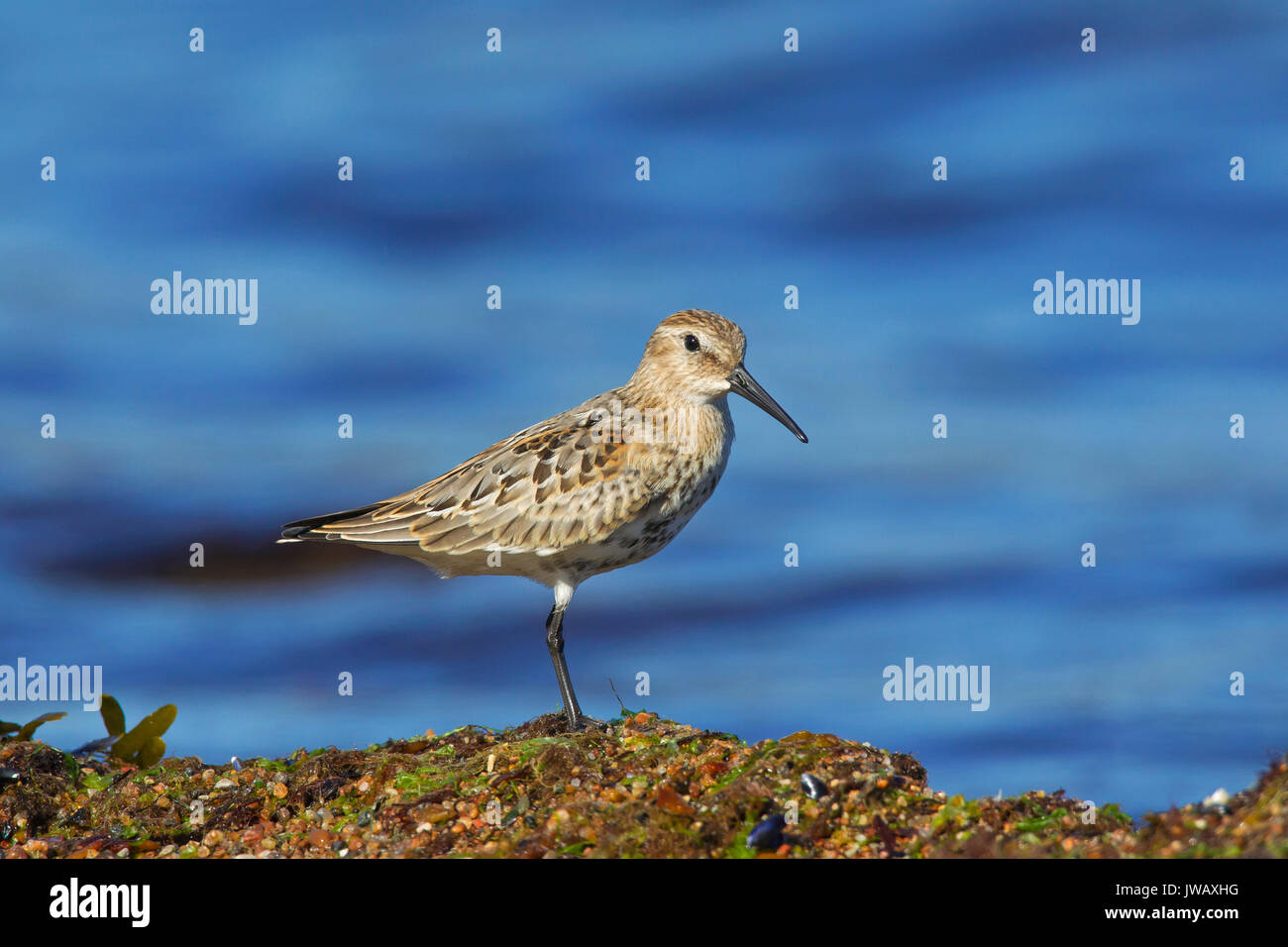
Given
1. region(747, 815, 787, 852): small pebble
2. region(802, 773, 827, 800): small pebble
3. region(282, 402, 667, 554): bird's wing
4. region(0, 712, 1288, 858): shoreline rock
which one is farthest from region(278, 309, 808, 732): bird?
region(747, 815, 787, 852): small pebble

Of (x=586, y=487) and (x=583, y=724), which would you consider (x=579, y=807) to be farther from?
(x=586, y=487)

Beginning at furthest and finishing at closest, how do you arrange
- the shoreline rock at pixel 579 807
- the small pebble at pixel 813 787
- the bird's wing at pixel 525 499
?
1. the bird's wing at pixel 525 499
2. the small pebble at pixel 813 787
3. the shoreline rock at pixel 579 807

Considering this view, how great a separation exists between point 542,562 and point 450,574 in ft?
3.49

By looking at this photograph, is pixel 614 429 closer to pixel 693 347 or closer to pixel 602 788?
pixel 693 347

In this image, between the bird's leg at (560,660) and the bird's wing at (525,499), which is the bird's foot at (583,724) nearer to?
the bird's leg at (560,660)

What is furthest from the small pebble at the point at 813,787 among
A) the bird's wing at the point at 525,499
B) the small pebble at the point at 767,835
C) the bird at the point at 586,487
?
the bird's wing at the point at 525,499

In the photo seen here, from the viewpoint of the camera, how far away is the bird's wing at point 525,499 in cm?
891

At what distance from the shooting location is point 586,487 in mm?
8984

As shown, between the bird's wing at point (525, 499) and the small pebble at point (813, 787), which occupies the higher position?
the bird's wing at point (525, 499)

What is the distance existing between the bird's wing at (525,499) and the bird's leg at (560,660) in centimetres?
70

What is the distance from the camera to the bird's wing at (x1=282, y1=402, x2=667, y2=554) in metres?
8.91

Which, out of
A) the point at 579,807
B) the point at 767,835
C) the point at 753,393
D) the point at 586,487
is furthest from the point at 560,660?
the point at 767,835

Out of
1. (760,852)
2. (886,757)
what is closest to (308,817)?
(760,852)

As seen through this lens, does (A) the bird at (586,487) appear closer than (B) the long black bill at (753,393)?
Yes
